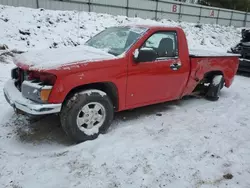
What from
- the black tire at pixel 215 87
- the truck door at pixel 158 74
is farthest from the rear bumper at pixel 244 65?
the truck door at pixel 158 74

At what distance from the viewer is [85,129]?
386 centimetres

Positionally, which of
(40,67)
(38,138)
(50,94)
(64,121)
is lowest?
(38,138)

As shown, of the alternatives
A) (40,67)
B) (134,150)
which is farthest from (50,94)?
(134,150)

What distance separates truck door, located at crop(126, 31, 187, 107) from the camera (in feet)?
14.0

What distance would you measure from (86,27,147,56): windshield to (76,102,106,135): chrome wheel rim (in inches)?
36.9

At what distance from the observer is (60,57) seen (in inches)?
150

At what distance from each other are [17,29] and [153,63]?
28.9ft

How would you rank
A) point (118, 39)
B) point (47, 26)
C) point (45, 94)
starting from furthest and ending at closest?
point (47, 26)
point (118, 39)
point (45, 94)

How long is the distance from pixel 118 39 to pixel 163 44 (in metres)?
0.86

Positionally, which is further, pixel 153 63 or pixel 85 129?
pixel 153 63

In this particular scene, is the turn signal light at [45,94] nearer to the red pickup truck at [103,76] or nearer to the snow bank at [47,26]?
the red pickup truck at [103,76]

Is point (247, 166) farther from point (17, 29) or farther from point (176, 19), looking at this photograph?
point (176, 19)

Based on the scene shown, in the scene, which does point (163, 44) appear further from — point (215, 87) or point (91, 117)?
point (215, 87)

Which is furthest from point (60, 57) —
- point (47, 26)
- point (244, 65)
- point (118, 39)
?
point (47, 26)
